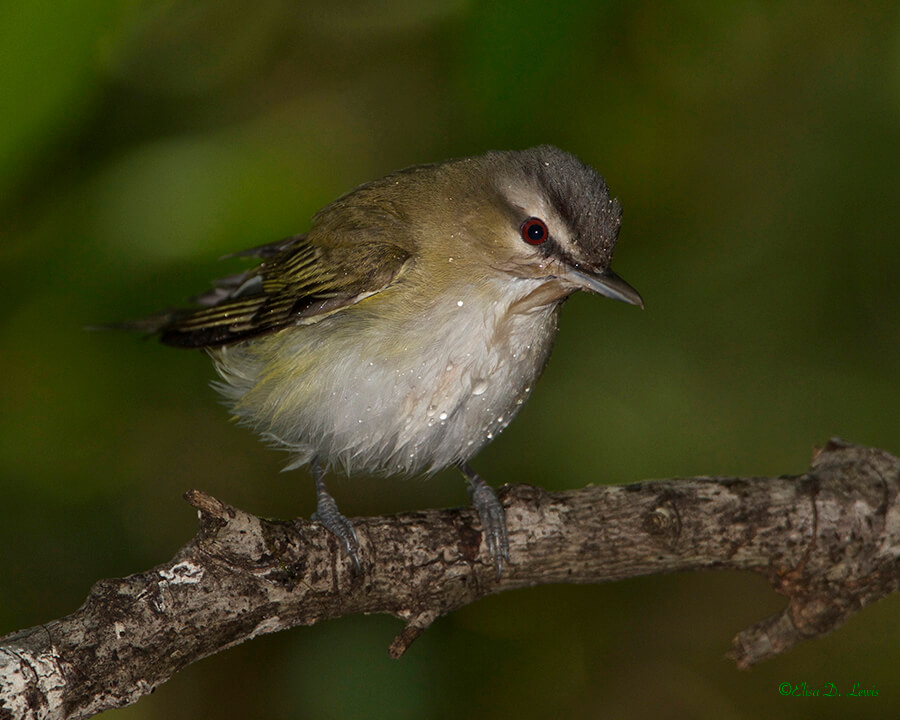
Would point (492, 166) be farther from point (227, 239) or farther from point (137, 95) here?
point (137, 95)

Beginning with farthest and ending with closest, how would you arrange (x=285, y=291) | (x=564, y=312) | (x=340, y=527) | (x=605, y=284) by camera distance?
1. (x=564, y=312)
2. (x=285, y=291)
3. (x=340, y=527)
4. (x=605, y=284)

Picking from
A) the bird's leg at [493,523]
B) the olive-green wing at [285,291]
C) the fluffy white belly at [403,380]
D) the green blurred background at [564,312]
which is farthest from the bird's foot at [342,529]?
the green blurred background at [564,312]

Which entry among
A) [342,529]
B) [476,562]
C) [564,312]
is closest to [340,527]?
[342,529]

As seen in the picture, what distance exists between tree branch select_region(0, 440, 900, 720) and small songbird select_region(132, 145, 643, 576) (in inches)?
6.1

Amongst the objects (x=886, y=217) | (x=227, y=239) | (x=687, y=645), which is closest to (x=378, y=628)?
(x=687, y=645)

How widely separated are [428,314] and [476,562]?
3.08 feet

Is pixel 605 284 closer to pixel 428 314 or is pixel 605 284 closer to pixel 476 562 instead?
pixel 428 314

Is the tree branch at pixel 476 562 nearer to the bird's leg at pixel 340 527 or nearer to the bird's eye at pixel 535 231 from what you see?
the bird's leg at pixel 340 527

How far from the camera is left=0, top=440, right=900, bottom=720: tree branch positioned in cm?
270

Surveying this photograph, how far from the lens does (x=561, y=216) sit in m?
3.28

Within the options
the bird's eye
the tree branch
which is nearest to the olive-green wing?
the bird's eye

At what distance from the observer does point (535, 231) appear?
131 inches

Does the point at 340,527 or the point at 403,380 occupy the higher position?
the point at 403,380

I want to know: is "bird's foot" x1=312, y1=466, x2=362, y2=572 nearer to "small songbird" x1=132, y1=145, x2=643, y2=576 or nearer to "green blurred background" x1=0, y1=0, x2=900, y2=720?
"small songbird" x1=132, y1=145, x2=643, y2=576
